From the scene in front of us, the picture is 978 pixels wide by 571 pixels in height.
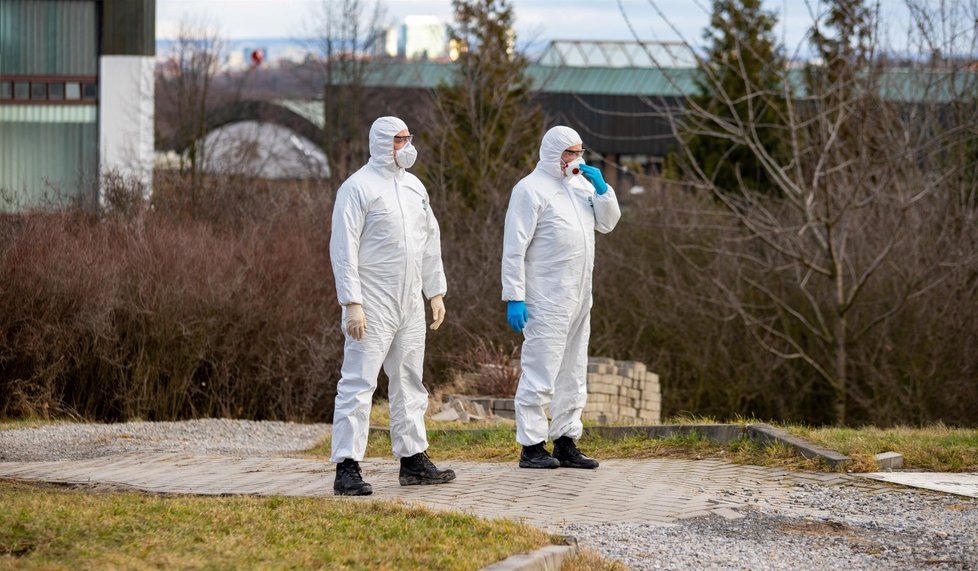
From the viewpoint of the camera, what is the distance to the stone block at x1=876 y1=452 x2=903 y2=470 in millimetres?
8773

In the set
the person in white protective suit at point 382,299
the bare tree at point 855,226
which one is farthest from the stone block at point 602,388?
the person in white protective suit at point 382,299

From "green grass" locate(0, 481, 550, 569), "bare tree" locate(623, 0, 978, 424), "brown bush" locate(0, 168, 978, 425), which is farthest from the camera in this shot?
"bare tree" locate(623, 0, 978, 424)

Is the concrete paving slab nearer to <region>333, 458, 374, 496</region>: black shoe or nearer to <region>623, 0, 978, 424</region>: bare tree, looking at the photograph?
<region>333, 458, 374, 496</region>: black shoe

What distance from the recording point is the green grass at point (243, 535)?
5.54 metres

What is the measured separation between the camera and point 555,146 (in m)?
8.88

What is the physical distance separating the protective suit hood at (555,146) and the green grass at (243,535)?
9.14 feet

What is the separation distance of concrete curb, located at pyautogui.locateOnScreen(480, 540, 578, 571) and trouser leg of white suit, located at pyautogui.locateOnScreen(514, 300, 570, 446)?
2.54 meters

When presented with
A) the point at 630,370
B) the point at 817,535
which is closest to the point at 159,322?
the point at 630,370

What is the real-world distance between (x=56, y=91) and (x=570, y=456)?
19008 millimetres

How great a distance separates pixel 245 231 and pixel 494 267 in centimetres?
497

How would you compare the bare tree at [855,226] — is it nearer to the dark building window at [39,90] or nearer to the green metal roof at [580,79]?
the dark building window at [39,90]

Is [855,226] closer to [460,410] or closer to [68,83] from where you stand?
[460,410]

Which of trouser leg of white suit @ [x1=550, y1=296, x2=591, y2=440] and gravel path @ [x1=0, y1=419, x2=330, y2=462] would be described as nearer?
trouser leg of white suit @ [x1=550, y1=296, x2=591, y2=440]

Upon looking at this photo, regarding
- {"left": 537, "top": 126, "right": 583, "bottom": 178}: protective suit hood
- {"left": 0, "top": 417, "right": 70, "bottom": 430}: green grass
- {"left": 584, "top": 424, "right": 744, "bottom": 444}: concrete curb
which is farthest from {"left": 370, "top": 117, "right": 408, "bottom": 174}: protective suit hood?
{"left": 0, "top": 417, "right": 70, "bottom": 430}: green grass
